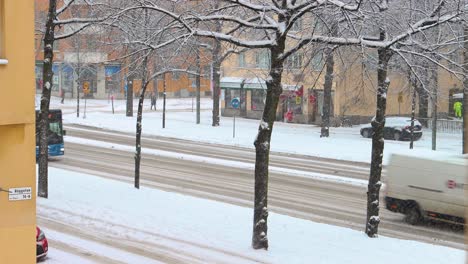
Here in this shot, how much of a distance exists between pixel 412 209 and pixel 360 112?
31.6 m

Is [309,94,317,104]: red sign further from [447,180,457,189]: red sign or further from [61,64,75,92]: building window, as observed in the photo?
[447,180,457,189]: red sign

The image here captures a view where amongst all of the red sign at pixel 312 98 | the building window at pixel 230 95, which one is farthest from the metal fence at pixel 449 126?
the building window at pixel 230 95

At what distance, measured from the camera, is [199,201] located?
18.8 meters

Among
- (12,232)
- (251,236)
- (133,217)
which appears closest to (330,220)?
(251,236)

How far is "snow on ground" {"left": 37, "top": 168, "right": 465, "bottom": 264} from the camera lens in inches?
514

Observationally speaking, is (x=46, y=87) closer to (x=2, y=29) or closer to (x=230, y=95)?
(x=2, y=29)

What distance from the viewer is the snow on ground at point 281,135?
34.7 m

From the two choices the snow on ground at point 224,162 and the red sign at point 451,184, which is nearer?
the red sign at point 451,184

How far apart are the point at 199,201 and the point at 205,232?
4078 millimetres

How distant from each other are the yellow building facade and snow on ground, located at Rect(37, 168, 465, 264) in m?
1.25

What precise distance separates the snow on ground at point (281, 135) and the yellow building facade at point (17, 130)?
2089 centimetres

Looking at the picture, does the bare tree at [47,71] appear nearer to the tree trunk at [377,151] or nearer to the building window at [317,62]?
the building window at [317,62]

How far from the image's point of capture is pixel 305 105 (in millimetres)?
50219

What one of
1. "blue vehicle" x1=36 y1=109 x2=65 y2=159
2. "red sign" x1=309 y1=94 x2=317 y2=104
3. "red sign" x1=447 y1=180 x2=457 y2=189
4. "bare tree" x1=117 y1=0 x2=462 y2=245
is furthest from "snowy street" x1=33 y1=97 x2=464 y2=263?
"red sign" x1=309 y1=94 x2=317 y2=104
